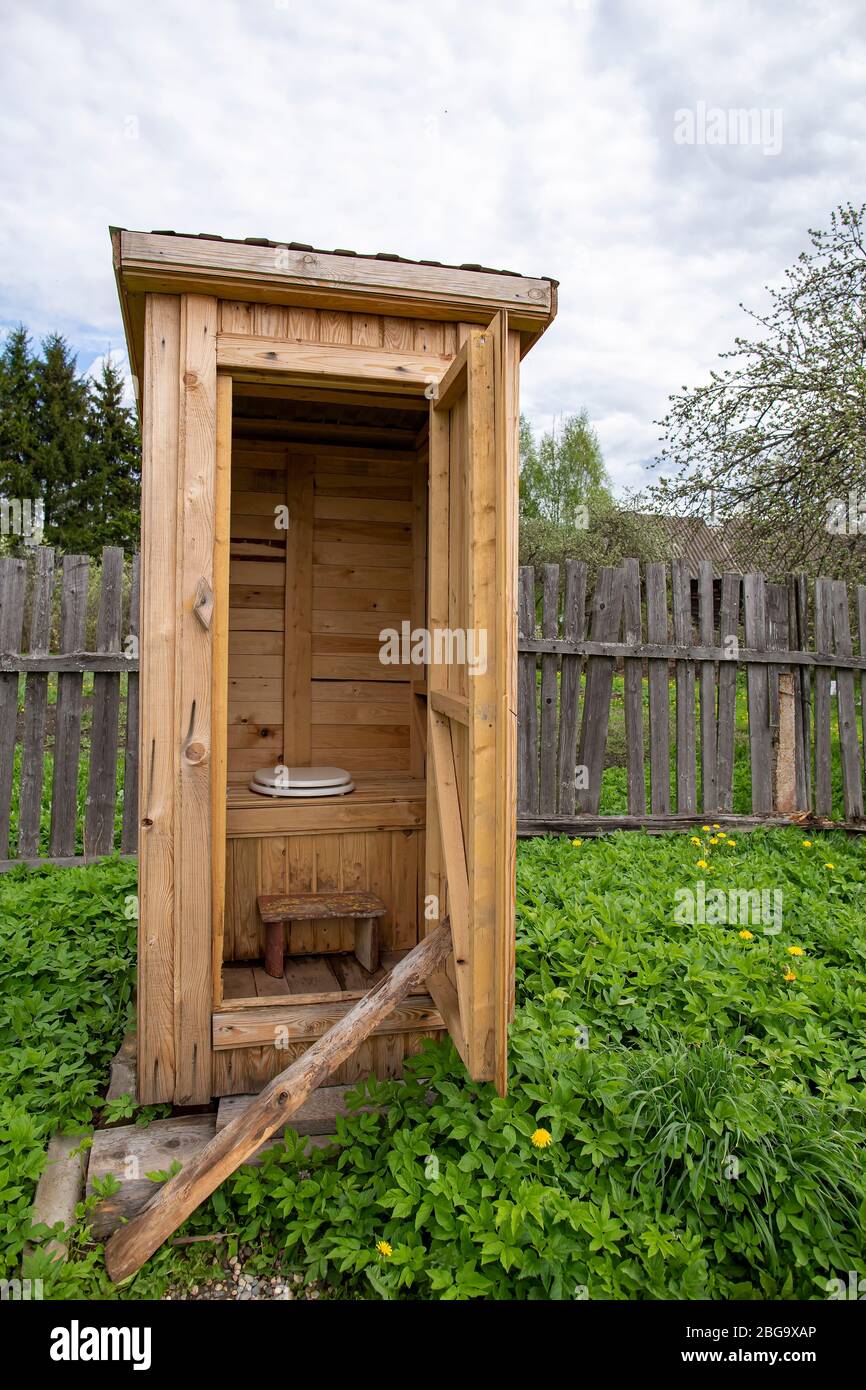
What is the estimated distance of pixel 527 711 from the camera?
19.8ft

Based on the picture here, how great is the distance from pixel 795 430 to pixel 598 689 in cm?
361

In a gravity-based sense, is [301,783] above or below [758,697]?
below

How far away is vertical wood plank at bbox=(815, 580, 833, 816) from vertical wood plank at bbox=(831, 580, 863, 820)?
70 mm

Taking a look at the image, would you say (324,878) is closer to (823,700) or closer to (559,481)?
(823,700)

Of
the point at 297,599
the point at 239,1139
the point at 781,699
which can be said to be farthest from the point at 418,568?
the point at 781,699

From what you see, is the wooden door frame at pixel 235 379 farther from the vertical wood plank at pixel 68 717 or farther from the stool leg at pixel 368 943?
the vertical wood plank at pixel 68 717

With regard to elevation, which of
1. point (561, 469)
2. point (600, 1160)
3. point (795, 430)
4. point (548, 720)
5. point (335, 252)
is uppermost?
point (561, 469)

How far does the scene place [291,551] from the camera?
182 inches

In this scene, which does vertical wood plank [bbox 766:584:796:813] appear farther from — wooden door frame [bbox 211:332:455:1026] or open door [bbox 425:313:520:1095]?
open door [bbox 425:313:520:1095]

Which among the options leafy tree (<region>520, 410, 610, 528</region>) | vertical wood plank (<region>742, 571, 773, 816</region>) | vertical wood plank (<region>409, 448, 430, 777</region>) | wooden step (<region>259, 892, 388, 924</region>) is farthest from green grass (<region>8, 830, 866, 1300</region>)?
leafy tree (<region>520, 410, 610, 528</region>)

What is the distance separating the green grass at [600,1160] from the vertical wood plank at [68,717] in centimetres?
209

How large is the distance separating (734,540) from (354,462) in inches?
208

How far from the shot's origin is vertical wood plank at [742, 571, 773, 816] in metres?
6.49

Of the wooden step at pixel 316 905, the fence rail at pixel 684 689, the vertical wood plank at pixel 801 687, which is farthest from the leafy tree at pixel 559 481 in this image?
the wooden step at pixel 316 905
